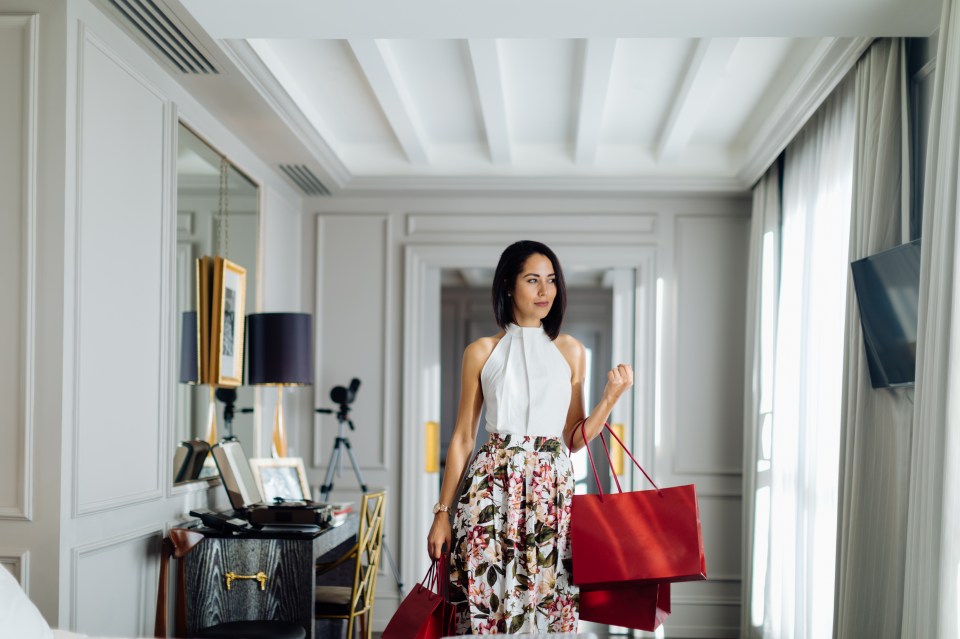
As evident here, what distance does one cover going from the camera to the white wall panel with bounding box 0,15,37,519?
8.75 ft

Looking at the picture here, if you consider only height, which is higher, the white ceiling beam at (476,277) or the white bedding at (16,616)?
the white ceiling beam at (476,277)

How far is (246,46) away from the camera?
336cm

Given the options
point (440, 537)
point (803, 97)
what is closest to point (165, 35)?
point (440, 537)

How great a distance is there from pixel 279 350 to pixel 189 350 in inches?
21.8

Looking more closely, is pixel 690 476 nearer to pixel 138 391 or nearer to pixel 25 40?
pixel 138 391

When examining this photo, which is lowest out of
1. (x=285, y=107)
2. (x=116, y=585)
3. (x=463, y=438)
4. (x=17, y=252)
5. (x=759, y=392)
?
(x=116, y=585)

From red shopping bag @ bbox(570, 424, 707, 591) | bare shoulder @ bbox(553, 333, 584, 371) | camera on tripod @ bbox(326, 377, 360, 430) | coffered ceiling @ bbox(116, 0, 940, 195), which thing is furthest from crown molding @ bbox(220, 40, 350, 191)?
red shopping bag @ bbox(570, 424, 707, 591)

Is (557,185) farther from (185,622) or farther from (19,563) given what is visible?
(19,563)

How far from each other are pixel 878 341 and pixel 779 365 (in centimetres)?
Answer: 153

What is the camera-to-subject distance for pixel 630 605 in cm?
236

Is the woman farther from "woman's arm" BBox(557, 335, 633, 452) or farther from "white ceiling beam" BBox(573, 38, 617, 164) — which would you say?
"white ceiling beam" BBox(573, 38, 617, 164)

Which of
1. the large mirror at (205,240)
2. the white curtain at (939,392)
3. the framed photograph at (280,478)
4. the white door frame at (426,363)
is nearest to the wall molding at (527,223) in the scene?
the white door frame at (426,363)

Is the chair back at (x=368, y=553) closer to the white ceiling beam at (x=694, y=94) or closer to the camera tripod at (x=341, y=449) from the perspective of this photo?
the camera tripod at (x=341, y=449)

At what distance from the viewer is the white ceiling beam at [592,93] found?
3.68 meters
